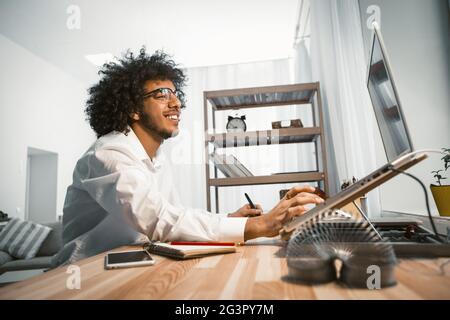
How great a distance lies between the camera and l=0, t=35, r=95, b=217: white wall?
4.21 metres

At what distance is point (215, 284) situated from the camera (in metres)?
0.51

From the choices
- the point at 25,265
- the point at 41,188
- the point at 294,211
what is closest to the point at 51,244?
the point at 25,265

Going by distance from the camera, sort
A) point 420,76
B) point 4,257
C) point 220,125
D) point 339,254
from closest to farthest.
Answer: point 339,254, point 420,76, point 4,257, point 220,125

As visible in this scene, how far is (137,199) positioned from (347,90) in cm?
167

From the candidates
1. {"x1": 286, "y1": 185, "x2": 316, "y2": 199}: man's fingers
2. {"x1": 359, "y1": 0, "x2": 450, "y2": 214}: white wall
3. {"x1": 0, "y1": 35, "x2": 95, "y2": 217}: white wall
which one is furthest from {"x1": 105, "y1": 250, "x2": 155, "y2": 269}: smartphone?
{"x1": 0, "y1": 35, "x2": 95, "y2": 217}: white wall

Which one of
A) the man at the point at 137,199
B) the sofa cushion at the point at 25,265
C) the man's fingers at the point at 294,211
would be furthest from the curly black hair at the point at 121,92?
the sofa cushion at the point at 25,265

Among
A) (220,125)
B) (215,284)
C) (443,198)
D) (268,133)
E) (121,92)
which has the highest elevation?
(220,125)

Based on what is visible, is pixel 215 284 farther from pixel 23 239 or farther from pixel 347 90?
pixel 23 239

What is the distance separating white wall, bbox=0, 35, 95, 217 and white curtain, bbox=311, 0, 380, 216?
4137mm

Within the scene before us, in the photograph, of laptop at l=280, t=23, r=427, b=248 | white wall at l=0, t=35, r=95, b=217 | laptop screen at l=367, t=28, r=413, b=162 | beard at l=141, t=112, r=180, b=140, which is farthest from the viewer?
white wall at l=0, t=35, r=95, b=217

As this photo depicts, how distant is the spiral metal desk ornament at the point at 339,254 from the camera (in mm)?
444

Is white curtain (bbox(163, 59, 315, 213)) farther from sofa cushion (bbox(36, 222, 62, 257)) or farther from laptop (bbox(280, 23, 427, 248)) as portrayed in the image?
laptop (bbox(280, 23, 427, 248))

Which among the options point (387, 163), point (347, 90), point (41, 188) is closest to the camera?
point (387, 163)
